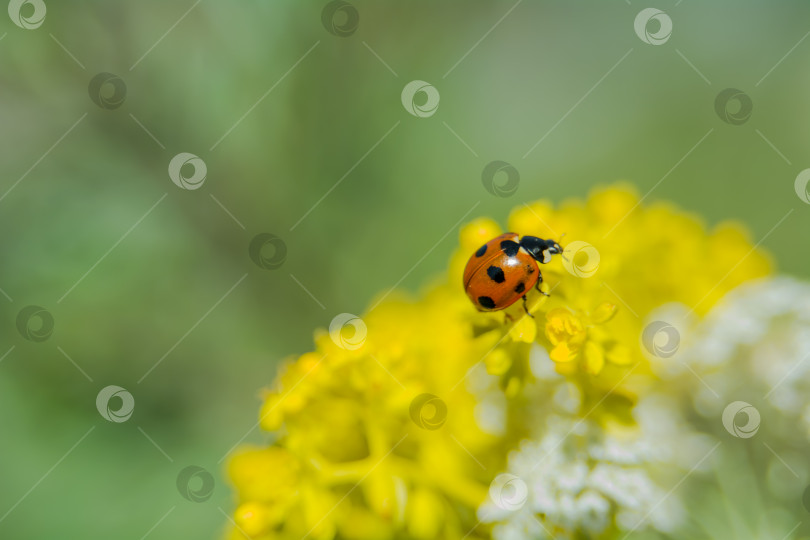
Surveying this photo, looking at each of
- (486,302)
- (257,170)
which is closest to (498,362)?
(486,302)

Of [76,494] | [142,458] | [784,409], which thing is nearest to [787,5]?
[784,409]

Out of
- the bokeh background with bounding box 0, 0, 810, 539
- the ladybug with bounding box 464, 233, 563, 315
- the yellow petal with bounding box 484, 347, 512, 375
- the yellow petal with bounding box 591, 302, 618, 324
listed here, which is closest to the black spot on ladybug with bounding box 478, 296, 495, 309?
the ladybug with bounding box 464, 233, 563, 315

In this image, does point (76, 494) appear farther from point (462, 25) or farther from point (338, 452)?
point (462, 25)

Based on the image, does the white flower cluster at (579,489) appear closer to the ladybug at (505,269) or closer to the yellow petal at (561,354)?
the yellow petal at (561,354)

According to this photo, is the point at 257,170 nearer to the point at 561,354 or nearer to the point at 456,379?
the point at 456,379

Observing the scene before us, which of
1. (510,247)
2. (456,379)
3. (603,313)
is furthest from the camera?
(456,379)

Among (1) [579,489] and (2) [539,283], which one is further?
(2) [539,283]
